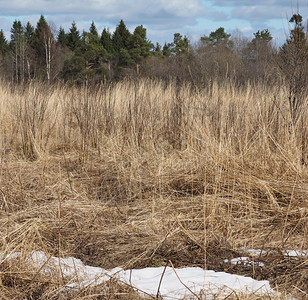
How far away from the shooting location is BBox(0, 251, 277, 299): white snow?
6.06ft

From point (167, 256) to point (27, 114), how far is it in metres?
3.24

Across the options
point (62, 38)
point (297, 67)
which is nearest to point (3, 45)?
point (62, 38)

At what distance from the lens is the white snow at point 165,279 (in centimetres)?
185

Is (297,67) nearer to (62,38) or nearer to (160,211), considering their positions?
(160,211)

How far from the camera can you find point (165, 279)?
2020mm

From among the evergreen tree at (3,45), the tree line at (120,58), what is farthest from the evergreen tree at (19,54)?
the evergreen tree at (3,45)

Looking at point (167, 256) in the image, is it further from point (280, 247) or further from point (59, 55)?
point (59, 55)

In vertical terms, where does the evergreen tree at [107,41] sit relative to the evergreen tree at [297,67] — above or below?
above

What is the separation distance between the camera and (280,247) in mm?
2348

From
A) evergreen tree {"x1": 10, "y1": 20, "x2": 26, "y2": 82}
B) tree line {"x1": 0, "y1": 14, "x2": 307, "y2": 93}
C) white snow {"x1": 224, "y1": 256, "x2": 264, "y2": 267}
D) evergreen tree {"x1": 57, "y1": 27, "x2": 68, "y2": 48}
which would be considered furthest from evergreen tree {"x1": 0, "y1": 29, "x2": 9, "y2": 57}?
white snow {"x1": 224, "y1": 256, "x2": 264, "y2": 267}

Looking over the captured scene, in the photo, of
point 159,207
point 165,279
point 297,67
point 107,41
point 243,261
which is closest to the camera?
point 165,279

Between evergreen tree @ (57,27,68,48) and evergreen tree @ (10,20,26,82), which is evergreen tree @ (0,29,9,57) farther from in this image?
evergreen tree @ (10,20,26,82)

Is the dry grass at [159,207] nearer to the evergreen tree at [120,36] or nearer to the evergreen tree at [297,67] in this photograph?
the evergreen tree at [297,67]

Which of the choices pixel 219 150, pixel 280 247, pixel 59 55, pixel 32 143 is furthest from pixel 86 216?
pixel 59 55
